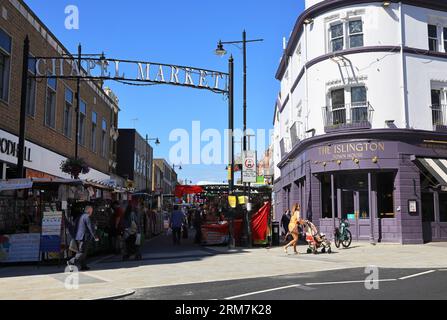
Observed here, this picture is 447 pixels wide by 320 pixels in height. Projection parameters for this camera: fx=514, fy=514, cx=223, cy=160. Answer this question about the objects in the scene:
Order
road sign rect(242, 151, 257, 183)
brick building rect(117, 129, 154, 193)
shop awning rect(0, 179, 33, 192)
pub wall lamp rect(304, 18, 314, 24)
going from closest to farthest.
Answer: shop awning rect(0, 179, 33, 192) < road sign rect(242, 151, 257, 183) < pub wall lamp rect(304, 18, 314, 24) < brick building rect(117, 129, 154, 193)

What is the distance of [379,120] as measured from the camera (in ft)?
74.1

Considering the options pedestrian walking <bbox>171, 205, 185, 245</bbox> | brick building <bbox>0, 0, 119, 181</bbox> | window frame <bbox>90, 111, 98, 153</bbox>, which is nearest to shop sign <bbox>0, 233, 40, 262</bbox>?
brick building <bbox>0, 0, 119, 181</bbox>

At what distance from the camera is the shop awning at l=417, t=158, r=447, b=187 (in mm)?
22000

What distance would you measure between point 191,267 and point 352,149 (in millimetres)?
11172

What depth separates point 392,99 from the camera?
2264 cm

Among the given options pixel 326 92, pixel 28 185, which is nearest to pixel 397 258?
pixel 326 92

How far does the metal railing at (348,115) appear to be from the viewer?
22.7 meters

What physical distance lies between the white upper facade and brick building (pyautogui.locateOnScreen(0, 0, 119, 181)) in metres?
12.2

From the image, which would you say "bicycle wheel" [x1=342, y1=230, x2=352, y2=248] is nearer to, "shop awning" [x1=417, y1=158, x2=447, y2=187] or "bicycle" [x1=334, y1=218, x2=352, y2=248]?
"bicycle" [x1=334, y1=218, x2=352, y2=248]

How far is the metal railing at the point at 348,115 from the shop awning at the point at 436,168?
2.92m

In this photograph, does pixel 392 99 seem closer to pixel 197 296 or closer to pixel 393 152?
pixel 393 152
